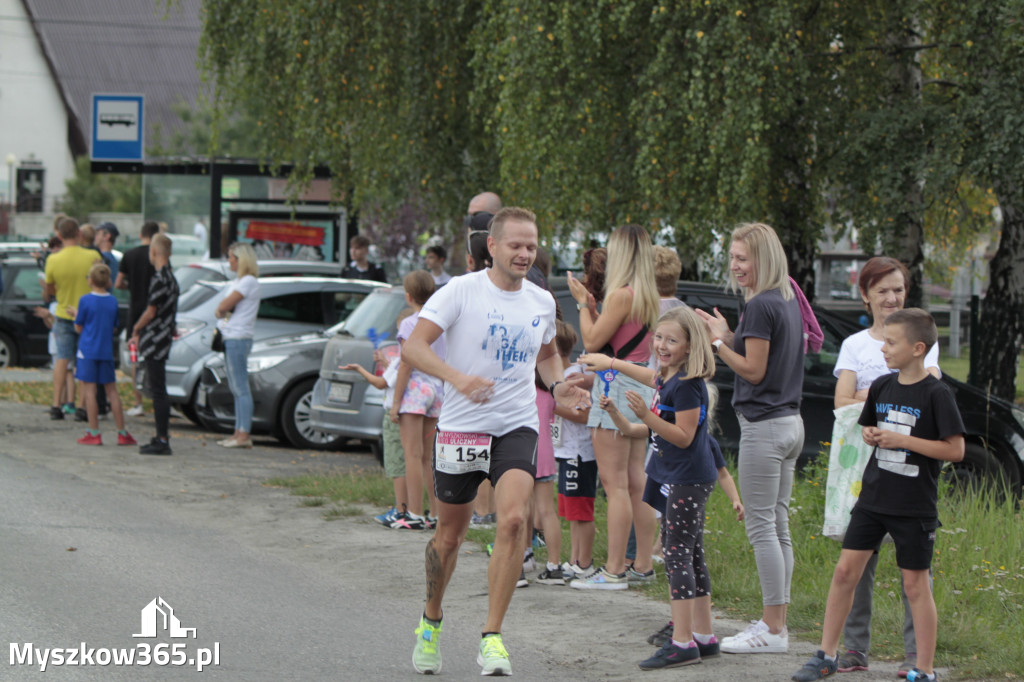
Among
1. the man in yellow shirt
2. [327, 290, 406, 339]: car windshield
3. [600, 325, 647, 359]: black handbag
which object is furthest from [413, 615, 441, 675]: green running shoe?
the man in yellow shirt

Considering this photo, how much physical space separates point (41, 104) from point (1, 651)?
226 ft

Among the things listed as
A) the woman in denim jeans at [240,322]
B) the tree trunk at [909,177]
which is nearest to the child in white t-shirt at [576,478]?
the woman in denim jeans at [240,322]

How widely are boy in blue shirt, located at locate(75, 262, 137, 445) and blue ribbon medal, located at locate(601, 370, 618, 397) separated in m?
6.86

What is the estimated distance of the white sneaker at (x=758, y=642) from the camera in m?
5.93

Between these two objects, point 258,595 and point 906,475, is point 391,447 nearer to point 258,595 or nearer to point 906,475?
point 258,595

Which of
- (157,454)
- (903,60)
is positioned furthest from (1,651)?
(903,60)

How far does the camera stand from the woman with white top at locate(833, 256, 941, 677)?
5.73 metres

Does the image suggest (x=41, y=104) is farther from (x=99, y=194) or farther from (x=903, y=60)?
(x=903, y=60)

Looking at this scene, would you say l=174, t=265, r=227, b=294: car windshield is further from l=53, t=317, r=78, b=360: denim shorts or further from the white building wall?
the white building wall

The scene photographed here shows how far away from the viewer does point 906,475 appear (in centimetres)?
527

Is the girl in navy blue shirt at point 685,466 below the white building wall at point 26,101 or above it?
below

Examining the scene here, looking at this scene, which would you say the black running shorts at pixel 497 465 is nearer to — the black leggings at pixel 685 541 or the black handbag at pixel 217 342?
the black leggings at pixel 685 541

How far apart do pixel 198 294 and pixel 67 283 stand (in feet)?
4.60

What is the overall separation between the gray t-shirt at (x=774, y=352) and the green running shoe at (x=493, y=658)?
1582 millimetres
